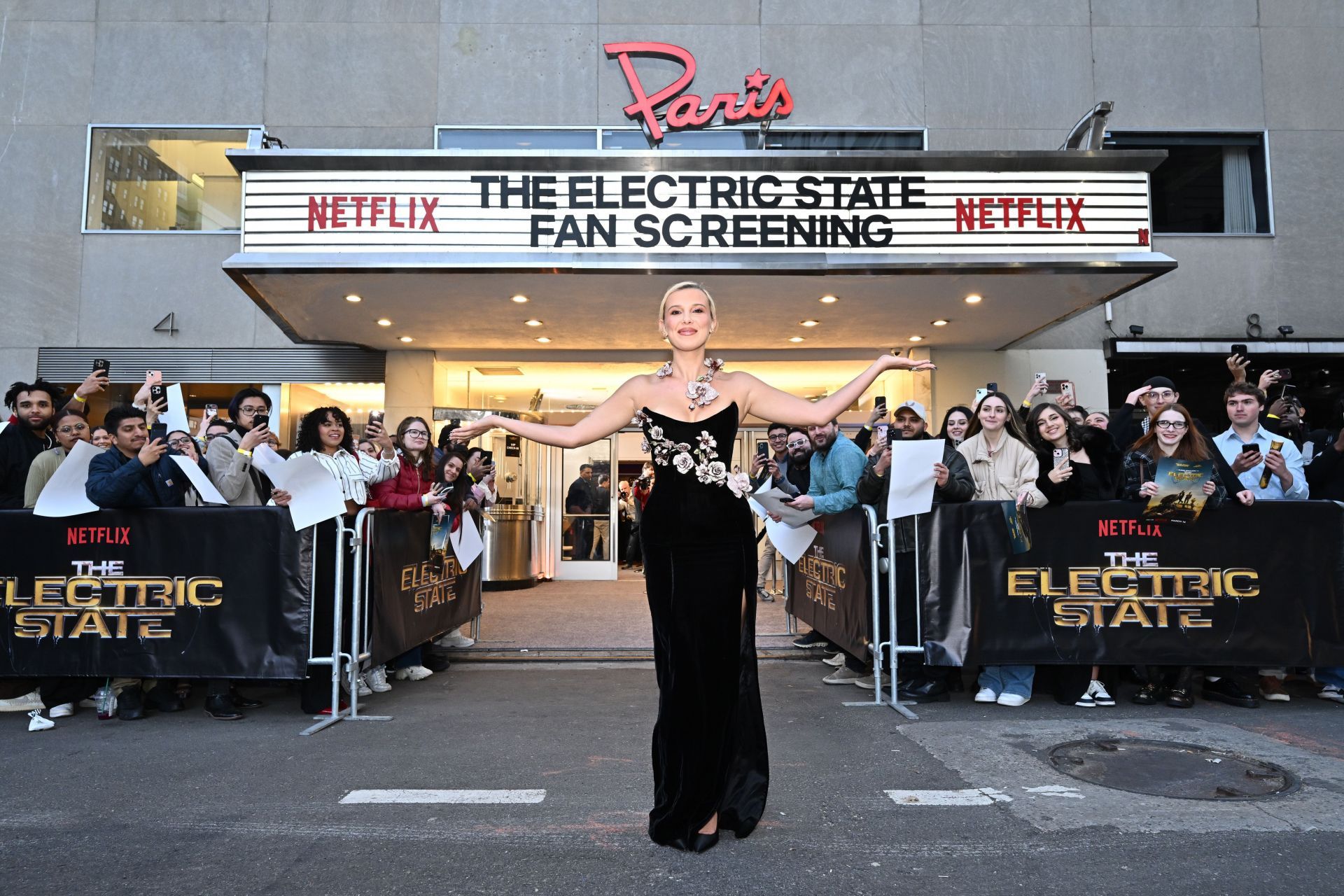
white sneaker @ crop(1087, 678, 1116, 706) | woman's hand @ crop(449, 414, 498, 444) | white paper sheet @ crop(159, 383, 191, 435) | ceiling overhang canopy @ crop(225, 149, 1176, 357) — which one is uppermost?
ceiling overhang canopy @ crop(225, 149, 1176, 357)

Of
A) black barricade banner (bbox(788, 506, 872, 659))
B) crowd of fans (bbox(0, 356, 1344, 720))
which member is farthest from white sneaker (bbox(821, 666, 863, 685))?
black barricade banner (bbox(788, 506, 872, 659))

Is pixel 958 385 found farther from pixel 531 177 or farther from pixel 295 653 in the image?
pixel 295 653

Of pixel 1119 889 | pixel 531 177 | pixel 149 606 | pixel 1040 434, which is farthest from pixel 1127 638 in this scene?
pixel 531 177

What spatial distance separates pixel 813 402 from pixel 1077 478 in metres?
3.43

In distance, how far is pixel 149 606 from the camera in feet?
17.9

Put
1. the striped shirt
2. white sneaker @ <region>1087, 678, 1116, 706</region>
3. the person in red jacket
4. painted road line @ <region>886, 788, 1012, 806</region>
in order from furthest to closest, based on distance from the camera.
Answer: the person in red jacket < the striped shirt < white sneaker @ <region>1087, 678, 1116, 706</region> < painted road line @ <region>886, 788, 1012, 806</region>

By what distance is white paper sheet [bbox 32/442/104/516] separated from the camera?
5391 millimetres

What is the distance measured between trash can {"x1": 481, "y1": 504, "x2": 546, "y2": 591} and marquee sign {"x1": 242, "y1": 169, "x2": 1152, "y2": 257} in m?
4.94

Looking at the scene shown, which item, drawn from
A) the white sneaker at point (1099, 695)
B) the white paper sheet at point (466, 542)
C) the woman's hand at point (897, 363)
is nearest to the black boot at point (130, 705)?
the white paper sheet at point (466, 542)

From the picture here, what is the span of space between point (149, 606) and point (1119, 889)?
5549mm

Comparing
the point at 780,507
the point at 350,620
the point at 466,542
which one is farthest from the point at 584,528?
the point at 780,507

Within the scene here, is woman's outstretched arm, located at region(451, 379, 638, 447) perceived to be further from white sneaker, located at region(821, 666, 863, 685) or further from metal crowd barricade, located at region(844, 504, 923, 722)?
white sneaker, located at region(821, 666, 863, 685)

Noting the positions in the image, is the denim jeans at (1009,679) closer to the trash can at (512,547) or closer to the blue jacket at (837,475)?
the blue jacket at (837,475)

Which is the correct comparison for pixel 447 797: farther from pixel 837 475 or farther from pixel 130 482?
pixel 837 475
